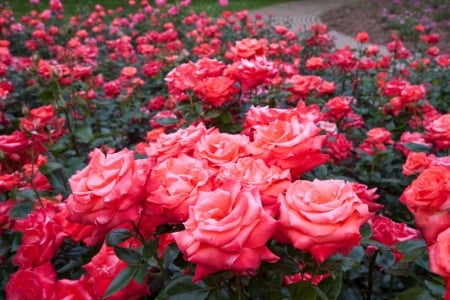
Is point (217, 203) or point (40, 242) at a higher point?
point (217, 203)

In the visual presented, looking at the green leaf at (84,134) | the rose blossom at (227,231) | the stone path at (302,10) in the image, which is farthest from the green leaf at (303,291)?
the stone path at (302,10)

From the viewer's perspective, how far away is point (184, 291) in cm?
89

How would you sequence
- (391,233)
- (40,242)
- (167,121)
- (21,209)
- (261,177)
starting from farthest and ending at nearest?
(167,121)
(21,209)
(391,233)
(40,242)
(261,177)

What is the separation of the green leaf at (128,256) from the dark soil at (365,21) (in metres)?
8.53

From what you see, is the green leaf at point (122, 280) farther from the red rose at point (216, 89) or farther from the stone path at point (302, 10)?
the stone path at point (302, 10)

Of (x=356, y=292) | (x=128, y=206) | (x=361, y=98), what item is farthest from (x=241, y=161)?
(x=361, y=98)

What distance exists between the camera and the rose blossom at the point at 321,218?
2.40ft

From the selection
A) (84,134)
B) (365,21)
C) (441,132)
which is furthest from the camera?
(365,21)

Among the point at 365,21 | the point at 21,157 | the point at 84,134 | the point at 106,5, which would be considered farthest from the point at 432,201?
the point at 106,5

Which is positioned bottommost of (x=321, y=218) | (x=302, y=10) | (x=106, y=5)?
(x=302, y=10)

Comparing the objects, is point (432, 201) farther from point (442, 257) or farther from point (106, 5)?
point (106, 5)

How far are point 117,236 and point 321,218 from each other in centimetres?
43

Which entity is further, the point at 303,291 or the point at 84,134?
the point at 84,134

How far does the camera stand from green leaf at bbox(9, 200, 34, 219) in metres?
1.46
